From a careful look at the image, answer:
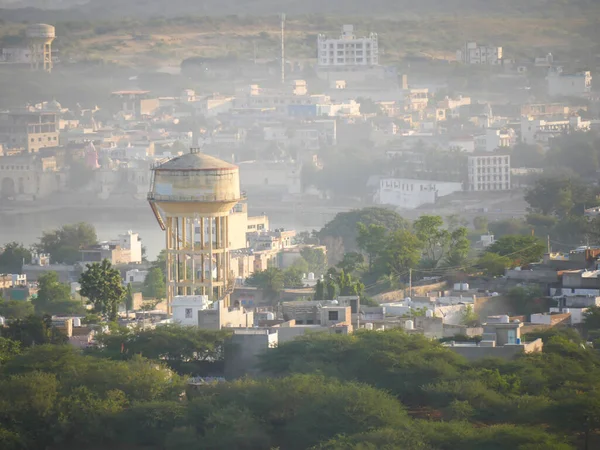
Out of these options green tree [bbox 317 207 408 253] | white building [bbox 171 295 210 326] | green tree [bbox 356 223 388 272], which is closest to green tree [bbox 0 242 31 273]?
green tree [bbox 317 207 408 253]

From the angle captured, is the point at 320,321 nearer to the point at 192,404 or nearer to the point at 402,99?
the point at 192,404

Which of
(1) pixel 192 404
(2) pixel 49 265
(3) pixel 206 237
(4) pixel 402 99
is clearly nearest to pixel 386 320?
(1) pixel 192 404

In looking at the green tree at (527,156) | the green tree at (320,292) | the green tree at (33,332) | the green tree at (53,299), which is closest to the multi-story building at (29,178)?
the green tree at (527,156)

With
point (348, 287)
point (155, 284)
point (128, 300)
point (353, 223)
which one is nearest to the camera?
point (348, 287)

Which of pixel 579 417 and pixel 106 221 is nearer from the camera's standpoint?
pixel 579 417

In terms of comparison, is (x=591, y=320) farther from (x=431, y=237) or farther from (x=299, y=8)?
(x=299, y=8)

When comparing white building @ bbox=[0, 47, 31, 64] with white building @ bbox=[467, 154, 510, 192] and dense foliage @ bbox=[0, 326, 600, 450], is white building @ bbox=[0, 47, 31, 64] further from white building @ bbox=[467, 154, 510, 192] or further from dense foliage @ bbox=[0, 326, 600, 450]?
dense foliage @ bbox=[0, 326, 600, 450]

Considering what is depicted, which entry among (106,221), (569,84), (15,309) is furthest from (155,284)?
A: (569,84)
